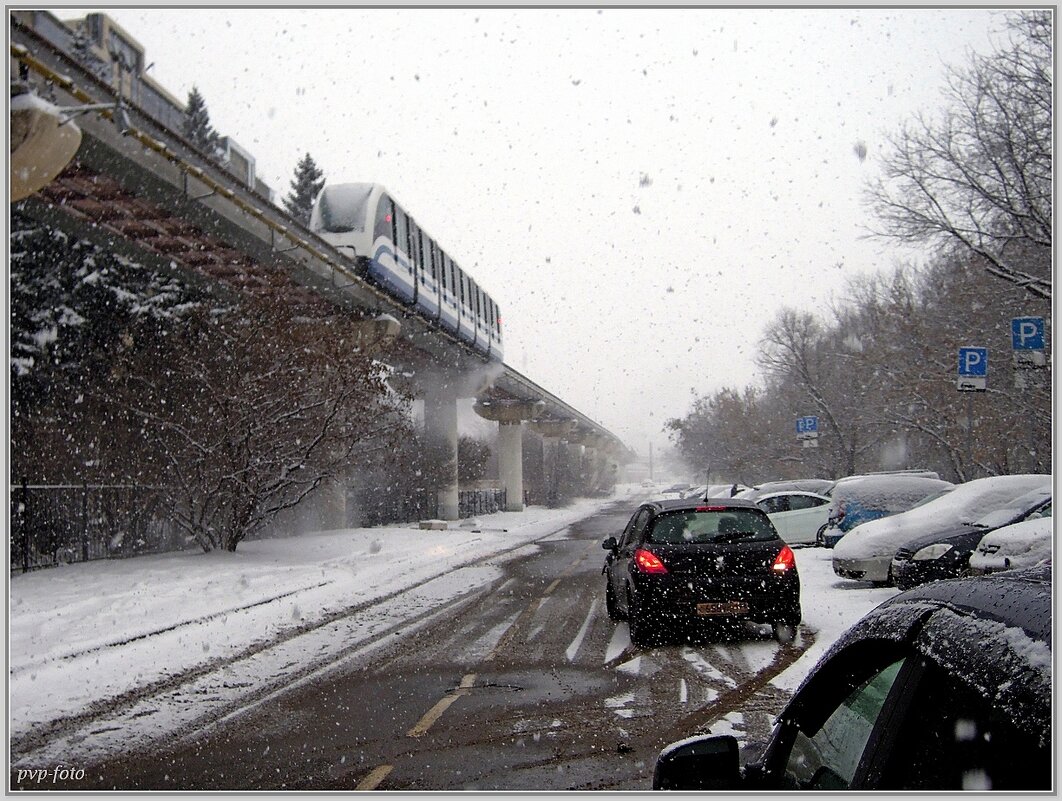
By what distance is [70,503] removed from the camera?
1755cm

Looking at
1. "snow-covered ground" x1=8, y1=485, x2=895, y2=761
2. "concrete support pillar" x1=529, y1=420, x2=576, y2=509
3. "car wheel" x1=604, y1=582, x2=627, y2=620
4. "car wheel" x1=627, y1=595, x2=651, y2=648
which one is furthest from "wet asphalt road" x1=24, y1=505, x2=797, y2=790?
"concrete support pillar" x1=529, y1=420, x2=576, y2=509

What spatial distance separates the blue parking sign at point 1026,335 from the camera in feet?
35.5

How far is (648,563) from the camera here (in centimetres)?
898

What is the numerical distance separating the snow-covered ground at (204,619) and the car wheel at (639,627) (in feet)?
5.35

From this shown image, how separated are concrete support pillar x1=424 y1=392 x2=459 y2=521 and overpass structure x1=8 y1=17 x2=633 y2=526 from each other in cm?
925

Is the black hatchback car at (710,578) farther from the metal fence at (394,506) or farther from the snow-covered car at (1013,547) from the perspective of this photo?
the metal fence at (394,506)

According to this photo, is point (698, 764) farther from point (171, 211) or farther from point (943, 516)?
point (171, 211)

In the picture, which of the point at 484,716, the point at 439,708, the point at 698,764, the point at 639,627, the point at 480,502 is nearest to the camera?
→ the point at 698,764

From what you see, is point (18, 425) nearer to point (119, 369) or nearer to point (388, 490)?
point (119, 369)

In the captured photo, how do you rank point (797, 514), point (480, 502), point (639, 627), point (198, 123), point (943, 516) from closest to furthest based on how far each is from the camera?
point (639, 627)
point (943, 516)
point (797, 514)
point (480, 502)
point (198, 123)

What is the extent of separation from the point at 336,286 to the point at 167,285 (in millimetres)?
4414

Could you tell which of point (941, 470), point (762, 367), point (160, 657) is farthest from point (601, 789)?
point (762, 367)

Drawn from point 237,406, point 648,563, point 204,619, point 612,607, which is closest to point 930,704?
point 648,563

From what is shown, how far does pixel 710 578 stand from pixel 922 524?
5.47 m
